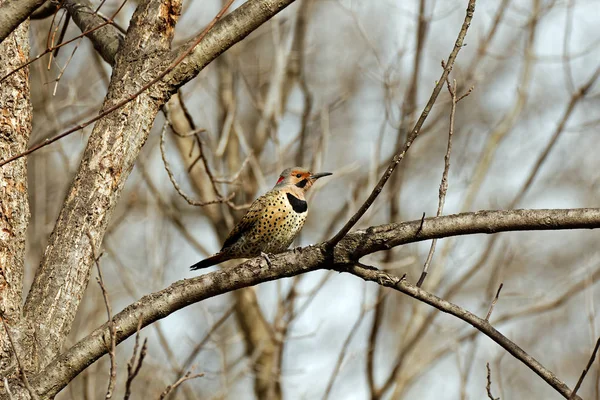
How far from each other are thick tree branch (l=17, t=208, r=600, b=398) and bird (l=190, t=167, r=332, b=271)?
237cm

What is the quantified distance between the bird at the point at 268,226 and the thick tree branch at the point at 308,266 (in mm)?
2371

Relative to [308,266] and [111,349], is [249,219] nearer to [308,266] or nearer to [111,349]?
[308,266]

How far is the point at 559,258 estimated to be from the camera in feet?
42.2

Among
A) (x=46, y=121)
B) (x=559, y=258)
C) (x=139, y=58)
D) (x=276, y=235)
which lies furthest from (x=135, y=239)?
(x=139, y=58)

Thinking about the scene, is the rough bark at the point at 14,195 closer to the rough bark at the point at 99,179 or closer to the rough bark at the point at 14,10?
the rough bark at the point at 99,179

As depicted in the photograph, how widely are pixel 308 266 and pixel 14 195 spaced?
125cm

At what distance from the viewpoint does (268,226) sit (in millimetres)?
5316

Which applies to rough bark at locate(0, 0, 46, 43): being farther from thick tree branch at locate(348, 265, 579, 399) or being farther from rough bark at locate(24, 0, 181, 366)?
thick tree branch at locate(348, 265, 579, 399)

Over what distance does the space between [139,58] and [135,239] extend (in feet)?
28.6

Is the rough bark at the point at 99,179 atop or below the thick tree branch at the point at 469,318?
atop

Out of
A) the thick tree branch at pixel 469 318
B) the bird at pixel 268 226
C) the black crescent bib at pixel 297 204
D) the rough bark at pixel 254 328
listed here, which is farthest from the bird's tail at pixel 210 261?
the thick tree branch at pixel 469 318

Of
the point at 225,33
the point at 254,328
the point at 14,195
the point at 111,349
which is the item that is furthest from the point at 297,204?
the point at 111,349

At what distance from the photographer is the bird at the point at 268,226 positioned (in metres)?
5.32

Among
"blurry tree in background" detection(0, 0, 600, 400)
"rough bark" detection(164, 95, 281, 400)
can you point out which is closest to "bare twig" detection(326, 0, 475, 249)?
"blurry tree in background" detection(0, 0, 600, 400)
